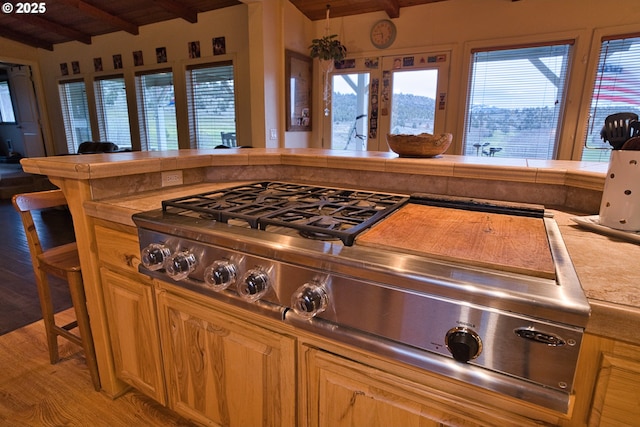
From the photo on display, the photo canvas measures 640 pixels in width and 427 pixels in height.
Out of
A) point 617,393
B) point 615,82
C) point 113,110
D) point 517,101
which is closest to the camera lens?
point 617,393

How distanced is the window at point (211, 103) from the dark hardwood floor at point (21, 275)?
220cm

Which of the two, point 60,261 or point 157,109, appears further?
point 157,109

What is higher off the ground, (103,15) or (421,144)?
(103,15)

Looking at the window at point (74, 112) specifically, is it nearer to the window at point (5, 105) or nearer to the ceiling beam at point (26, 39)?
the ceiling beam at point (26, 39)

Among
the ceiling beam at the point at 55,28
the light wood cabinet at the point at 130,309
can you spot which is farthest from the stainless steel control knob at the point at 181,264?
the ceiling beam at the point at 55,28

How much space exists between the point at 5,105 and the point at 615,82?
11.4m

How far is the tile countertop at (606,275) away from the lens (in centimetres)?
58

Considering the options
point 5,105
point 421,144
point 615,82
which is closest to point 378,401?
point 421,144

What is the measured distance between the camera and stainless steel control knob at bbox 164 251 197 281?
3.39ft

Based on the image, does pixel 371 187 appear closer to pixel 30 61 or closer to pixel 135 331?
pixel 135 331

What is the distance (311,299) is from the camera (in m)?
0.81

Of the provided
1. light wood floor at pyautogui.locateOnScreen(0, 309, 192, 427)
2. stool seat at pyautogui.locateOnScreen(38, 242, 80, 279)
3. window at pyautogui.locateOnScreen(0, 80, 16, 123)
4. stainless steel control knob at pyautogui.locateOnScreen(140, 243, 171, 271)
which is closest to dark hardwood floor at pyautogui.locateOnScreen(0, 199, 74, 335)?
light wood floor at pyautogui.locateOnScreen(0, 309, 192, 427)

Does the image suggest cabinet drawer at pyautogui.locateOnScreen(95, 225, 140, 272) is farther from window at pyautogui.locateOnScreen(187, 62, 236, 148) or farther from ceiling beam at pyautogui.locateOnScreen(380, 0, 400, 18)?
window at pyautogui.locateOnScreen(187, 62, 236, 148)

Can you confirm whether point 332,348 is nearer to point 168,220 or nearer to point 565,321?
point 565,321
